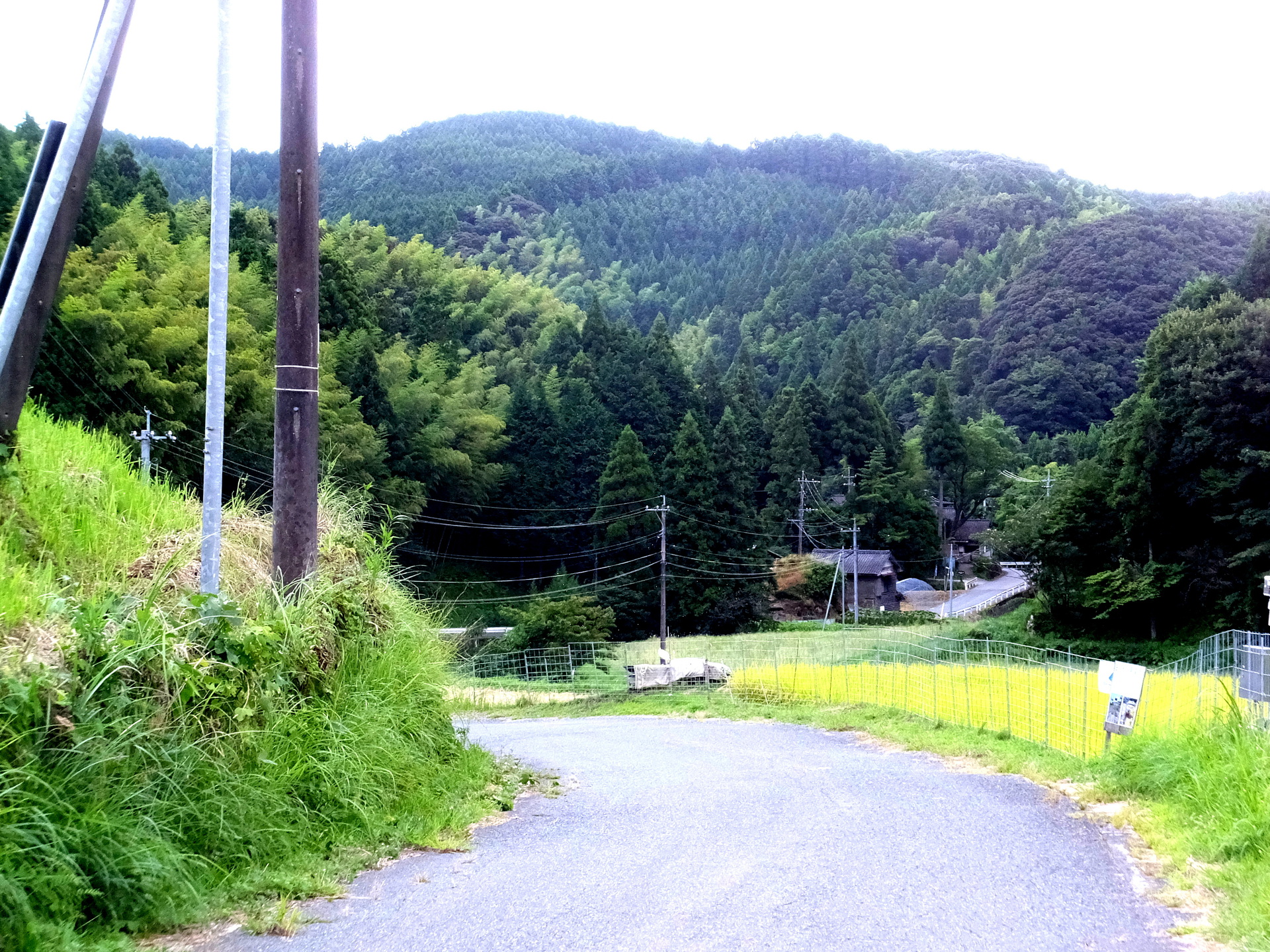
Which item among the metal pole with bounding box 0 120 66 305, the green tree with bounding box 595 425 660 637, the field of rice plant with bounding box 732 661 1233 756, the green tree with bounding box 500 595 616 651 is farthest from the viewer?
the green tree with bounding box 595 425 660 637

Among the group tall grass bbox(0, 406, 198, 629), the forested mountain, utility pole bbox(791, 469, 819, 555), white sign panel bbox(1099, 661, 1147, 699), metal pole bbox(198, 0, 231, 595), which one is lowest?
utility pole bbox(791, 469, 819, 555)

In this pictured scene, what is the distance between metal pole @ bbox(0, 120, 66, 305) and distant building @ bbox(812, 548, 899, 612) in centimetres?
6292

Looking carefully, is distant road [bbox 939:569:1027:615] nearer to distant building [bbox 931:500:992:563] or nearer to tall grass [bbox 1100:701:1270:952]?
distant building [bbox 931:500:992:563]

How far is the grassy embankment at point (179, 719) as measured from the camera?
208 inches

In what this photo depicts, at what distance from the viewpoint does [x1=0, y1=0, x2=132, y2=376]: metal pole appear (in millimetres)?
7582

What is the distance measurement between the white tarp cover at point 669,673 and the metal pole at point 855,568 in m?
26.1

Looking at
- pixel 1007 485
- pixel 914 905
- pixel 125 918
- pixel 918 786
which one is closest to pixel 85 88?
pixel 125 918

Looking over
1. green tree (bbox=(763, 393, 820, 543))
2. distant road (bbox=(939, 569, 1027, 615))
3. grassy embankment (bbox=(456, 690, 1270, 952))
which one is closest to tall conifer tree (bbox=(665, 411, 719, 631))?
green tree (bbox=(763, 393, 820, 543))

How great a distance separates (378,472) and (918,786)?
4219cm

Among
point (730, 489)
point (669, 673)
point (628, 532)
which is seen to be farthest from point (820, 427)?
point (669, 673)

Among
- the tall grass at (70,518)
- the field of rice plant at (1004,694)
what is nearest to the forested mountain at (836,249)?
the field of rice plant at (1004,694)

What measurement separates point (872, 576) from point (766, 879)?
216 ft

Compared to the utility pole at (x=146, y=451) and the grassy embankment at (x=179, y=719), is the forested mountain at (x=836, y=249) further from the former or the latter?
the grassy embankment at (x=179, y=719)

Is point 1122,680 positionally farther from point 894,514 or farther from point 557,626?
point 894,514
